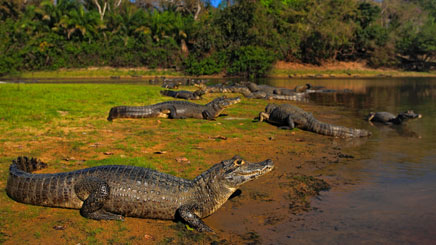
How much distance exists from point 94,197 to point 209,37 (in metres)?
40.8

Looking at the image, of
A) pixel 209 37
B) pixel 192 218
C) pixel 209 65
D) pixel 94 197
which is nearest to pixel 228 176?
pixel 192 218

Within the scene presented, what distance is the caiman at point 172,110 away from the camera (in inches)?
439

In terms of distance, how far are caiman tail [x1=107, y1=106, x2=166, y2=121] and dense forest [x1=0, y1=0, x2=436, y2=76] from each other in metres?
30.5

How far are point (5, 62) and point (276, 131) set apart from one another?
3830cm

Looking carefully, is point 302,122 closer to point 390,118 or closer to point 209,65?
point 390,118

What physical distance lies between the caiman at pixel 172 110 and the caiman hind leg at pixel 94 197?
6.14m

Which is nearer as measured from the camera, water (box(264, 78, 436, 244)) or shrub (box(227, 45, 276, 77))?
water (box(264, 78, 436, 244))

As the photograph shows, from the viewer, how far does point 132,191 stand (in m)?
4.83

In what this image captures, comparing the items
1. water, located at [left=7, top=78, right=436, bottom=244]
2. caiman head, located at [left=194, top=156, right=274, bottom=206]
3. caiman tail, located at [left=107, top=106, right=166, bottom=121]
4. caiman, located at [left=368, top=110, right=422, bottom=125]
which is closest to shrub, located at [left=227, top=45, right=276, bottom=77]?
caiman, located at [left=368, top=110, right=422, bottom=125]

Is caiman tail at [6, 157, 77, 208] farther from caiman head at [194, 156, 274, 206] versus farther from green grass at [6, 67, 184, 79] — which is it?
green grass at [6, 67, 184, 79]

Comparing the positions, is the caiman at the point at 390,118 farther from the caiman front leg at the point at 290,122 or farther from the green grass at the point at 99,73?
the green grass at the point at 99,73

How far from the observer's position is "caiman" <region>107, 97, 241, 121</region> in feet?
36.6

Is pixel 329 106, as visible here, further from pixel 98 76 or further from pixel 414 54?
pixel 414 54

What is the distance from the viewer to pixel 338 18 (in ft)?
168
